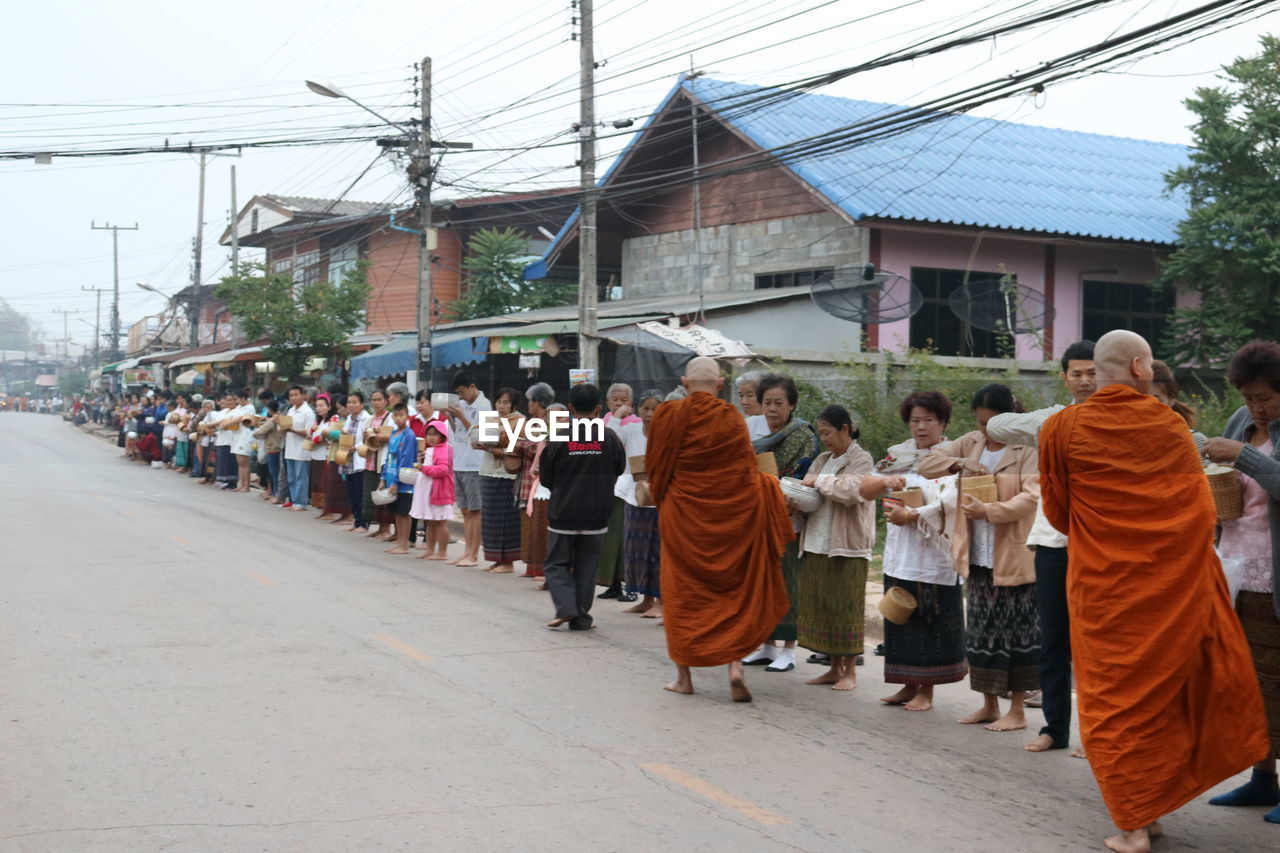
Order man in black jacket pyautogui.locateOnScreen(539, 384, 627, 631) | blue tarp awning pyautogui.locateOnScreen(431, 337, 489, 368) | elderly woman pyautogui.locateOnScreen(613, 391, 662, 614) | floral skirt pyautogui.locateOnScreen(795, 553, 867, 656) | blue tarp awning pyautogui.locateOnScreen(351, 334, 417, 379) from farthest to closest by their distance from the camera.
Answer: blue tarp awning pyautogui.locateOnScreen(351, 334, 417, 379) → blue tarp awning pyautogui.locateOnScreen(431, 337, 489, 368) → elderly woman pyautogui.locateOnScreen(613, 391, 662, 614) → man in black jacket pyautogui.locateOnScreen(539, 384, 627, 631) → floral skirt pyautogui.locateOnScreen(795, 553, 867, 656)

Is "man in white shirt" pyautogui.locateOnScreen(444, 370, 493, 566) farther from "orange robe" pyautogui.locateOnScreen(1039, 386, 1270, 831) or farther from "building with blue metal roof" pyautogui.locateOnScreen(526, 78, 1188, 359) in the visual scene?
"orange robe" pyautogui.locateOnScreen(1039, 386, 1270, 831)

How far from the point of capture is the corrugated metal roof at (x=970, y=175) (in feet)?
65.8

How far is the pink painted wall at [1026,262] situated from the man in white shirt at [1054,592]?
44.3 ft

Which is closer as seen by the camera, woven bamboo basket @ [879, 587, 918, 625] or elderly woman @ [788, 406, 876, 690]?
woven bamboo basket @ [879, 587, 918, 625]

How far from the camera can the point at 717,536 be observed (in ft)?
24.5

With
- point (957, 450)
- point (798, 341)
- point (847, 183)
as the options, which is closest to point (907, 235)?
point (847, 183)

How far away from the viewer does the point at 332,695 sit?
7.20 m

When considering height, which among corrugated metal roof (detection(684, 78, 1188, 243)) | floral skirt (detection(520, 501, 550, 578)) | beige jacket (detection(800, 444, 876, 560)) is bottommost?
floral skirt (detection(520, 501, 550, 578))

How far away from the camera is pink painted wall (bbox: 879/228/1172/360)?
20578 millimetres

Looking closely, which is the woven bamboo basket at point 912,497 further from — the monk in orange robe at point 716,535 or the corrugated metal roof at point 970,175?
the corrugated metal roof at point 970,175

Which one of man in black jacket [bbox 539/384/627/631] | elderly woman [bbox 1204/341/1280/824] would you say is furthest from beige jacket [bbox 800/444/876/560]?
man in black jacket [bbox 539/384/627/631]

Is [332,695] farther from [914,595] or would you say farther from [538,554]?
[538,554]

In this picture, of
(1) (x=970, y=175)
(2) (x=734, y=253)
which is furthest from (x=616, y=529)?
(1) (x=970, y=175)

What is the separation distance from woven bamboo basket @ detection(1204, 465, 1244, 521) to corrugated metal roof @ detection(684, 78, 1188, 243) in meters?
13.3
